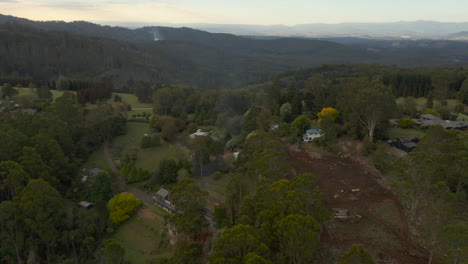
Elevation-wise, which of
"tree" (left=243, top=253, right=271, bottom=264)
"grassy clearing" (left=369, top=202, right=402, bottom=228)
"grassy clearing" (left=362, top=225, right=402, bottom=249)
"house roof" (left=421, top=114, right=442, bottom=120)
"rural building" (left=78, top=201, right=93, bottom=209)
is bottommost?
"rural building" (left=78, top=201, right=93, bottom=209)

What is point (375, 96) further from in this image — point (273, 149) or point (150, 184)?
point (150, 184)

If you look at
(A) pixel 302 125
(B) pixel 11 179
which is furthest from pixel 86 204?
(A) pixel 302 125

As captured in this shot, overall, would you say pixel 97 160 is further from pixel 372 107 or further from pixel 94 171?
pixel 372 107

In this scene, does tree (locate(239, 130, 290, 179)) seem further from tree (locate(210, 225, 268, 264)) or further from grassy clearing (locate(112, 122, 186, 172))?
grassy clearing (locate(112, 122, 186, 172))

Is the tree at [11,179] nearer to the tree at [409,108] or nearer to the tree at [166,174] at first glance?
the tree at [166,174]

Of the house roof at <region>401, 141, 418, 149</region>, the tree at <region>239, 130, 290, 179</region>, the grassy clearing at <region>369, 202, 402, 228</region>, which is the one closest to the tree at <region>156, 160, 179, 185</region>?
the tree at <region>239, 130, 290, 179</region>
